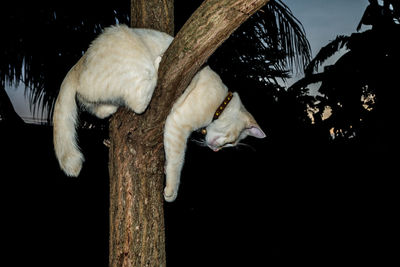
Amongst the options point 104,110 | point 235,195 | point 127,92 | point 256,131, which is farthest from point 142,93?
point 235,195

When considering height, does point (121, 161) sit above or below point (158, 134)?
below

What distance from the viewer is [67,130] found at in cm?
183

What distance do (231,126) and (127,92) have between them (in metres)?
0.97

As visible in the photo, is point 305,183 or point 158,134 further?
point 305,183

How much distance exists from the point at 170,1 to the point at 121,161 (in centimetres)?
115

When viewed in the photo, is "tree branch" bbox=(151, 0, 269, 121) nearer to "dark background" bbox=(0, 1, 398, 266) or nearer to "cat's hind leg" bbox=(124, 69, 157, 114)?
"cat's hind leg" bbox=(124, 69, 157, 114)

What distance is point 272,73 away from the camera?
172 inches

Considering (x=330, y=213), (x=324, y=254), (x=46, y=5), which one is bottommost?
(x=324, y=254)

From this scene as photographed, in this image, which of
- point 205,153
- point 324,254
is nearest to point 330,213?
point 324,254

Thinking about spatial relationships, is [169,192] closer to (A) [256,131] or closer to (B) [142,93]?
(B) [142,93]

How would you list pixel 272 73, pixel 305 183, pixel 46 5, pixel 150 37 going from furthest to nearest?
1. pixel 305 183
2. pixel 272 73
3. pixel 46 5
4. pixel 150 37

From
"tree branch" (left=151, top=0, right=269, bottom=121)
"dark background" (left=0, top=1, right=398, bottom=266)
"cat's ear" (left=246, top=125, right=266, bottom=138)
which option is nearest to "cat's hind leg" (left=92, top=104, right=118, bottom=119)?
"tree branch" (left=151, top=0, right=269, bottom=121)

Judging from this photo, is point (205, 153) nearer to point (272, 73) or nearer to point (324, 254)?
point (272, 73)

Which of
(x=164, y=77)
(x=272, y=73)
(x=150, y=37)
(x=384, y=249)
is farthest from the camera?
(x=384, y=249)
